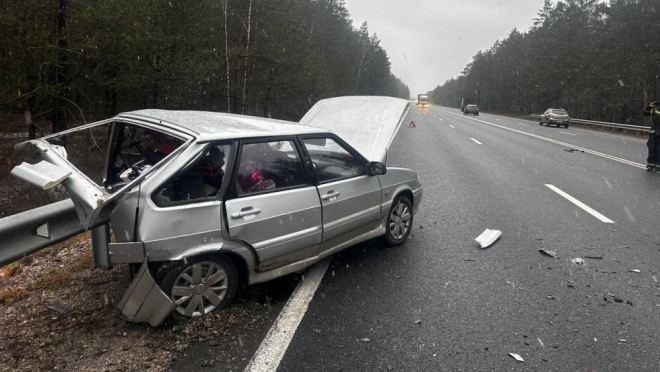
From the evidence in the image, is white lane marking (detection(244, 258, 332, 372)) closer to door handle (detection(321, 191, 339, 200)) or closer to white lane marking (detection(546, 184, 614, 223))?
door handle (detection(321, 191, 339, 200))

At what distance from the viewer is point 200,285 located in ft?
10.9

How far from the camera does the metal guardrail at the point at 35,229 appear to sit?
9.48 ft

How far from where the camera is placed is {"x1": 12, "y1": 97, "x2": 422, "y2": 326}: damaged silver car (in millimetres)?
3025

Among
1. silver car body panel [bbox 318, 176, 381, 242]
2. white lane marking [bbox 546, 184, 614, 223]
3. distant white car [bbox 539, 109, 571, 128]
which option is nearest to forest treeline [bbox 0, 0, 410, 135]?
silver car body panel [bbox 318, 176, 381, 242]

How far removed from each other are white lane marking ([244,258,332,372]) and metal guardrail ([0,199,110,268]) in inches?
66.9

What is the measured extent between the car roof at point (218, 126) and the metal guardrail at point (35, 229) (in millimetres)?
1011

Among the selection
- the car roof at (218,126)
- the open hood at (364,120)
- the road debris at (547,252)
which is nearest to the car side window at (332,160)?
the car roof at (218,126)

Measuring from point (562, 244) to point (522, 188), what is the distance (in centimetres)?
357

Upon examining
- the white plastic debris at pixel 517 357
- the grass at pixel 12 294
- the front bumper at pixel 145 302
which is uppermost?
the front bumper at pixel 145 302

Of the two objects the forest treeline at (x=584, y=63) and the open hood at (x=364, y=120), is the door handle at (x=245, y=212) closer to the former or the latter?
the open hood at (x=364, y=120)

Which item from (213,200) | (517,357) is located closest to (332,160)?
(213,200)

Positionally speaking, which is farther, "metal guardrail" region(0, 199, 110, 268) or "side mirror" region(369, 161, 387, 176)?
"side mirror" region(369, 161, 387, 176)

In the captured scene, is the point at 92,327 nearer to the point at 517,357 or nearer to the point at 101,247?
the point at 101,247

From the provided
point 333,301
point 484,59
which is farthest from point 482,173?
point 484,59
